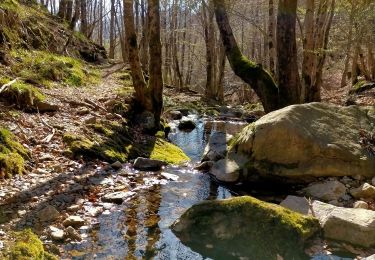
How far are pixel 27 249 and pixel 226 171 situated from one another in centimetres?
434

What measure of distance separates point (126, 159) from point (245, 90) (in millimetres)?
22004

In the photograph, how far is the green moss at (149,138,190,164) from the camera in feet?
27.1

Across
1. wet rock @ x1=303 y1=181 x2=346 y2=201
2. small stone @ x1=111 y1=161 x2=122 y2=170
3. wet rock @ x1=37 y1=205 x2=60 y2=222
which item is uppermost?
wet rock @ x1=37 y1=205 x2=60 y2=222

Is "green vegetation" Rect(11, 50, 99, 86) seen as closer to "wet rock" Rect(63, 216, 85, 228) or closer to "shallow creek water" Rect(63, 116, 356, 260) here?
"shallow creek water" Rect(63, 116, 356, 260)

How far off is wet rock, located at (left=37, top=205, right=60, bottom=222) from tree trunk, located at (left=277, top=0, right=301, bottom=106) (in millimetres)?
6256

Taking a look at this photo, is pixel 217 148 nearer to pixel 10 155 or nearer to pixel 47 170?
pixel 47 170

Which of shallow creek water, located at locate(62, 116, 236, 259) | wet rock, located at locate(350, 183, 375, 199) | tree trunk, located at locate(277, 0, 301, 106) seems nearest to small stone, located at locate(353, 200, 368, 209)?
wet rock, located at locate(350, 183, 375, 199)

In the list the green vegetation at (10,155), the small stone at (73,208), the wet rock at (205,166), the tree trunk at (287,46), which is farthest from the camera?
the tree trunk at (287,46)

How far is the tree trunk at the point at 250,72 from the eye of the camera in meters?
9.72

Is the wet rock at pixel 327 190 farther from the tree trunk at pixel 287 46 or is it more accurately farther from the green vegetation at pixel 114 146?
the tree trunk at pixel 287 46

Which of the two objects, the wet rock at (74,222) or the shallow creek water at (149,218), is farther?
the wet rock at (74,222)

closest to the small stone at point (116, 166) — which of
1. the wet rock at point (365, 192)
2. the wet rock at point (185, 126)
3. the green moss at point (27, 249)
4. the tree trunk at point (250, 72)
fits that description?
the green moss at point (27, 249)

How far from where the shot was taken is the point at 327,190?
6.07 meters

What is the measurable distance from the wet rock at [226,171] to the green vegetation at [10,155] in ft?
10.3
